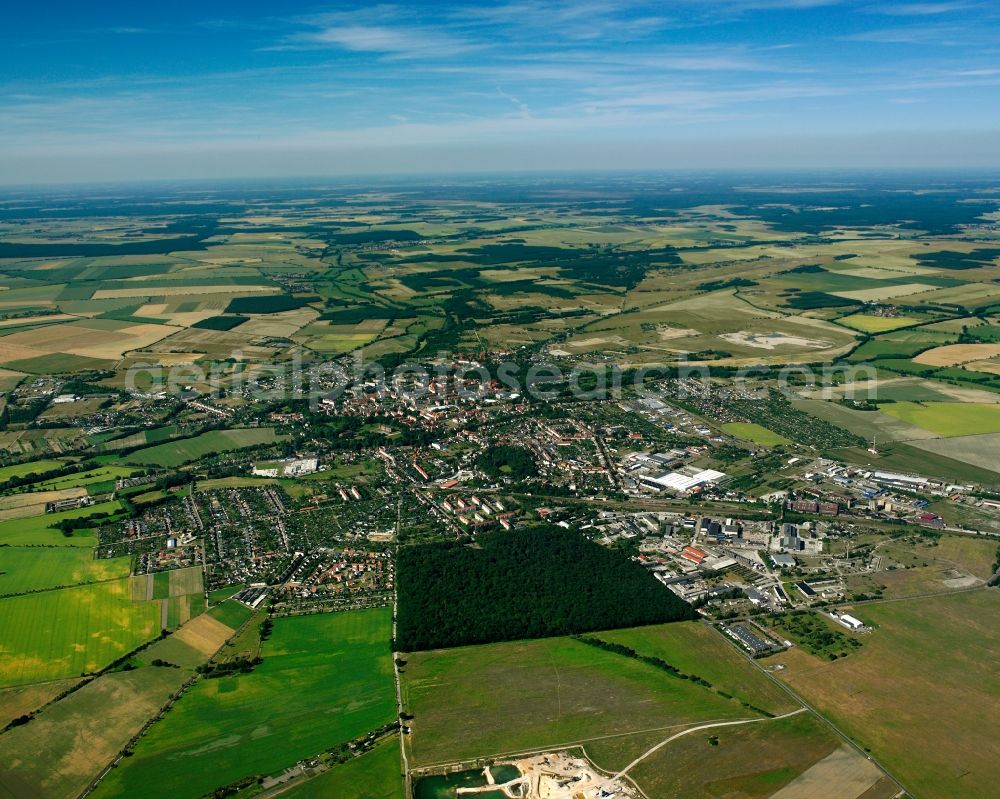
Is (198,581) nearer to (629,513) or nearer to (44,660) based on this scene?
(44,660)

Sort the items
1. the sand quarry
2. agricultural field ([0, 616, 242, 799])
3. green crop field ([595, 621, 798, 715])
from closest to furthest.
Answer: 1. the sand quarry
2. agricultural field ([0, 616, 242, 799])
3. green crop field ([595, 621, 798, 715])

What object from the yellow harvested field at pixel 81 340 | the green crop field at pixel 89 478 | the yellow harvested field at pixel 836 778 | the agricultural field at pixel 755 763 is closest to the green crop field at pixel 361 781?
the agricultural field at pixel 755 763

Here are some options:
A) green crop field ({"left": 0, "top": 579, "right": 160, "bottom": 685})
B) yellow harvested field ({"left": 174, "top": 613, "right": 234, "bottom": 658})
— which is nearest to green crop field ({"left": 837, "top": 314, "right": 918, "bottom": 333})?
yellow harvested field ({"left": 174, "top": 613, "right": 234, "bottom": 658})

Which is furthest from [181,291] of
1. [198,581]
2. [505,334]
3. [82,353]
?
[198,581]

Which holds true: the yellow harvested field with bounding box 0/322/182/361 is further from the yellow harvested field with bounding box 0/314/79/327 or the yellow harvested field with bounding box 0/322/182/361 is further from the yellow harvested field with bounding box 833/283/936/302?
the yellow harvested field with bounding box 833/283/936/302

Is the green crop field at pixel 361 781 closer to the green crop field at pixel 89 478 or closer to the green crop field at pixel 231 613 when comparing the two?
the green crop field at pixel 231 613

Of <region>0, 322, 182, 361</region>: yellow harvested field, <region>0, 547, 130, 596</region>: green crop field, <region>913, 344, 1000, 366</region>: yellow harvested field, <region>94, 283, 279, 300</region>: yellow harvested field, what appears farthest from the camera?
<region>94, 283, 279, 300</region>: yellow harvested field
